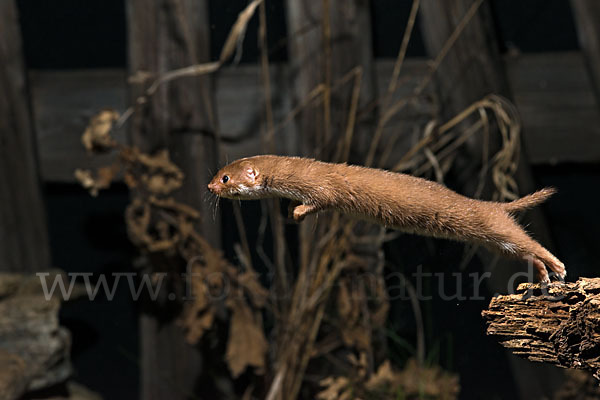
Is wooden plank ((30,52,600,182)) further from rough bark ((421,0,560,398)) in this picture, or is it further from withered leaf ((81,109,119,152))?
withered leaf ((81,109,119,152))

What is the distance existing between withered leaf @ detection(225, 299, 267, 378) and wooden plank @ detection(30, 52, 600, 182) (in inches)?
27.2

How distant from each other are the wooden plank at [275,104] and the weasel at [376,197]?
1.64 metres

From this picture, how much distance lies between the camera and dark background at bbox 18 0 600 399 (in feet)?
9.15

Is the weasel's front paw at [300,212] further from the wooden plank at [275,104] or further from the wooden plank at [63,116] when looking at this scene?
the wooden plank at [63,116]

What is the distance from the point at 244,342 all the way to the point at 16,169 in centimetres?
122

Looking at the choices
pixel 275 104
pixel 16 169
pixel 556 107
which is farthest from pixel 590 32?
pixel 16 169

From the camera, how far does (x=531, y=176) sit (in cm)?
279

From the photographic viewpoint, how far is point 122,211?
2996mm

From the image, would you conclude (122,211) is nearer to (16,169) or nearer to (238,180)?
(16,169)

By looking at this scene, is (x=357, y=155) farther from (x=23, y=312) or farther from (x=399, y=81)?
(x=23, y=312)

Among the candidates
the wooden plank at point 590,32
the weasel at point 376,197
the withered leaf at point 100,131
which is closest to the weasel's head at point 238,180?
→ the weasel at point 376,197

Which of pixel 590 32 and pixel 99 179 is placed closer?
pixel 99 179

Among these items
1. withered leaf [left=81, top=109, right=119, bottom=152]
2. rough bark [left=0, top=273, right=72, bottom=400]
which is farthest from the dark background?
withered leaf [left=81, top=109, right=119, bottom=152]

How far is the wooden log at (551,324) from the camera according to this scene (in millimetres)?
1257
